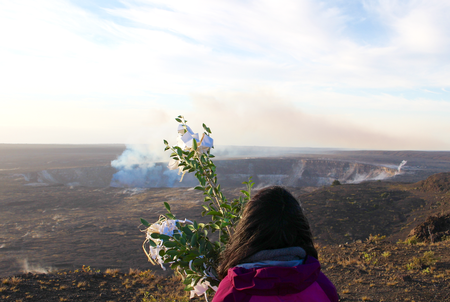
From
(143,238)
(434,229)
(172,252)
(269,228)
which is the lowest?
(143,238)

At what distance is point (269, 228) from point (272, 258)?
0.13 metres

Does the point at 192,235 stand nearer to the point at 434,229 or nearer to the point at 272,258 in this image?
the point at 272,258

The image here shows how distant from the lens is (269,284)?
1057mm

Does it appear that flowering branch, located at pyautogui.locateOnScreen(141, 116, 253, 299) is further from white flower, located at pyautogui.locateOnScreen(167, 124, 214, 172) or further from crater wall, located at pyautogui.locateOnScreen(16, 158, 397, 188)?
crater wall, located at pyautogui.locateOnScreen(16, 158, 397, 188)

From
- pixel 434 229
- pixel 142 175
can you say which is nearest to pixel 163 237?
pixel 434 229

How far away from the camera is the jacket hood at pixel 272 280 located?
41.7 inches

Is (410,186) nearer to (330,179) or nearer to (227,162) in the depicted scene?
(330,179)

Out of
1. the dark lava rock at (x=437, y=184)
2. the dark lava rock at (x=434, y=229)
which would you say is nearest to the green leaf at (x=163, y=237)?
the dark lava rock at (x=434, y=229)

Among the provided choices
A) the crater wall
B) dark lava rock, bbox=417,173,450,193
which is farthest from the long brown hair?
the crater wall

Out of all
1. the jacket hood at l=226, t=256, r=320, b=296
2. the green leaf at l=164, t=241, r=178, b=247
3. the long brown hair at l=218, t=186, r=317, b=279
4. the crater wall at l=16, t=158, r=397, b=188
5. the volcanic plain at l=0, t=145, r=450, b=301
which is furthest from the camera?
the crater wall at l=16, t=158, r=397, b=188

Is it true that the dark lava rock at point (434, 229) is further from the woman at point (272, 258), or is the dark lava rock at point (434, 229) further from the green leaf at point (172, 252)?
the green leaf at point (172, 252)

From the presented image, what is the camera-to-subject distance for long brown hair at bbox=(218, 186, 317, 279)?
3.89 ft

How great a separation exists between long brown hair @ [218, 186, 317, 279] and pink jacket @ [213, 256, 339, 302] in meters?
0.11

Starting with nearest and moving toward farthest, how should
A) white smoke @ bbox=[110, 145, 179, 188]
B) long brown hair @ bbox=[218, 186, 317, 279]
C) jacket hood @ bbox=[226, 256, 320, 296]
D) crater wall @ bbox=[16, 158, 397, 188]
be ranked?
jacket hood @ bbox=[226, 256, 320, 296], long brown hair @ bbox=[218, 186, 317, 279], crater wall @ bbox=[16, 158, 397, 188], white smoke @ bbox=[110, 145, 179, 188]
